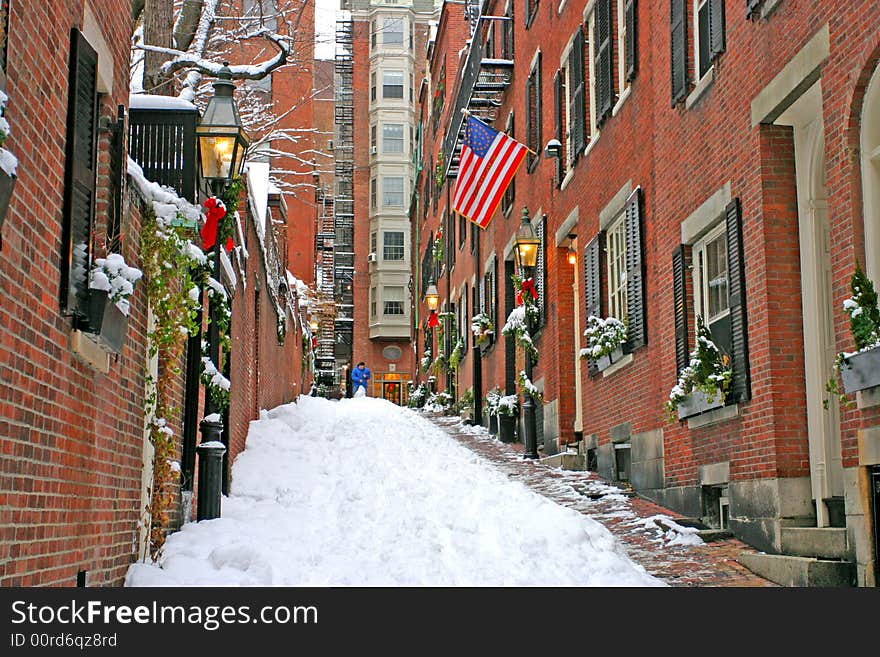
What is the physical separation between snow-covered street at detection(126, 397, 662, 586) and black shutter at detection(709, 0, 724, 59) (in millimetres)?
4522

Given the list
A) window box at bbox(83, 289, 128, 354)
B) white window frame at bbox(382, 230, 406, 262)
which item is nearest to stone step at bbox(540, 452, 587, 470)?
window box at bbox(83, 289, 128, 354)

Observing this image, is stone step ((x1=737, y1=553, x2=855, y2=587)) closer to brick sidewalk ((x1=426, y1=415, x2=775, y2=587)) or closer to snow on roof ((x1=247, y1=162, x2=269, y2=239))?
brick sidewalk ((x1=426, y1=415, x2=775, y2=587))

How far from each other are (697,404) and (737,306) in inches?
51.9

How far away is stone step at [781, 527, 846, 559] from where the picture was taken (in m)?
8.11

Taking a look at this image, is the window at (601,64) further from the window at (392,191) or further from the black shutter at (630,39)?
the window at (392,191)

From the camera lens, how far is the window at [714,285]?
10.6 meters

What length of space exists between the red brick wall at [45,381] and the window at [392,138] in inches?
2149

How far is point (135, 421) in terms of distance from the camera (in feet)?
27.3

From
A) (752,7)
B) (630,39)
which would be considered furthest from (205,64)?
(752,7)

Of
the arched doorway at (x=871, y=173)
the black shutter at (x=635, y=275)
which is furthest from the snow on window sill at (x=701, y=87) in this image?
the arched doorway at (x=871, y=173)
